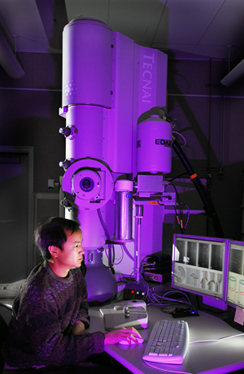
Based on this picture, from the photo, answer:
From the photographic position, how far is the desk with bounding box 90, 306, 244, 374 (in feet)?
3.12

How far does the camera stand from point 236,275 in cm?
128

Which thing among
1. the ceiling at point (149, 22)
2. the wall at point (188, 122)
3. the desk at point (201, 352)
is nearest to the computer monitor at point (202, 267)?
the desk at point (201, 352)

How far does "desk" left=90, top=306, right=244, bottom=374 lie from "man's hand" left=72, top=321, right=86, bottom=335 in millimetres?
52

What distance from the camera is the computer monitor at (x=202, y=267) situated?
136cm

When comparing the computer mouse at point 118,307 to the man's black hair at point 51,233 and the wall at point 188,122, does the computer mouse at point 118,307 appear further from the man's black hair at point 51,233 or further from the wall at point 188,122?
the wall at point 188,122

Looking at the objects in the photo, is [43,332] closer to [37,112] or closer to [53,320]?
[53,320]

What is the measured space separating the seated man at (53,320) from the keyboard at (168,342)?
92 mm

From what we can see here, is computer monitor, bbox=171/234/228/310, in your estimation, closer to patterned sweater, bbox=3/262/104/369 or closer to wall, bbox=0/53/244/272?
patterned sweater, bbox=3/262/104/369

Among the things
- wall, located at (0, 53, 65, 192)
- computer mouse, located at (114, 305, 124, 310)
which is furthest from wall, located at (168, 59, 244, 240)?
computer mouse, located at (114, 305, 124, 310)

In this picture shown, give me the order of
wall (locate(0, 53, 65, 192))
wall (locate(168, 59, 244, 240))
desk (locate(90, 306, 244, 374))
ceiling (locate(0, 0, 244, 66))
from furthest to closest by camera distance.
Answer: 1. wall (locate(0, 53, 65, 192))
2. wall (locate(168, 59, 244, 240))
3. ceiling (locate(0, 0, 244, 66))
4. desk (locate(90, 306, 244, 374))

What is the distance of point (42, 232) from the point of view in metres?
1.15

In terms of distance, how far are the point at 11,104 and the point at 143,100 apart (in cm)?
216

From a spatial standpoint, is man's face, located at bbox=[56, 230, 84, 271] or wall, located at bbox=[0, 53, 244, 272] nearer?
man's face, located at bbox=[56, 230, 84, 271]

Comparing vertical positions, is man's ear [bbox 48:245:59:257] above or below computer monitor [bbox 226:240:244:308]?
above
